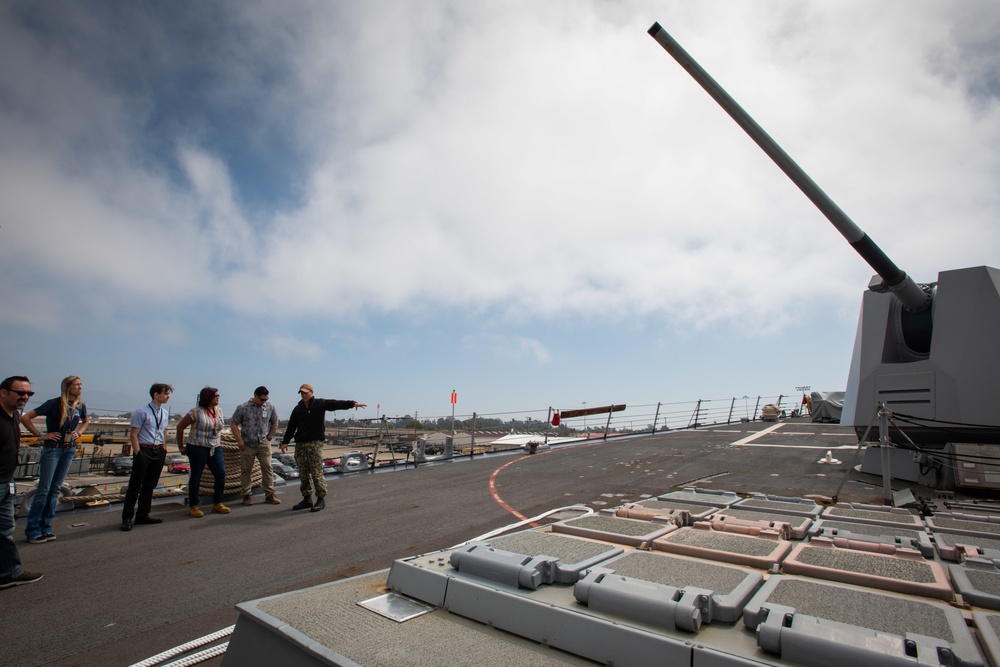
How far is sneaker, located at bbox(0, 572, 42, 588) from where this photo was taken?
3673 millimetres

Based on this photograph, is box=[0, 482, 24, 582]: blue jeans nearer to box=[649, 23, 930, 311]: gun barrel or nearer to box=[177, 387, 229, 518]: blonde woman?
box=[177, 387, 229, 518]: blonde woman

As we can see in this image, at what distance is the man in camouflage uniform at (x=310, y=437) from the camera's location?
644 cm

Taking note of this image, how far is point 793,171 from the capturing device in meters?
6.51

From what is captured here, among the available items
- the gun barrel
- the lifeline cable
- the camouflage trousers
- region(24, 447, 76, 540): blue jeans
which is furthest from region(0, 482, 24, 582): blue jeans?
the gun barrel

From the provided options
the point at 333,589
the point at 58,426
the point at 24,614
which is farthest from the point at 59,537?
the point at 333,589

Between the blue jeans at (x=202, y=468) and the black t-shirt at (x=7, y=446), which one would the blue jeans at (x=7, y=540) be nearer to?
the black t-shirt at (x=7, y=446)

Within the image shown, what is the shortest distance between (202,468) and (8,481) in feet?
8.56

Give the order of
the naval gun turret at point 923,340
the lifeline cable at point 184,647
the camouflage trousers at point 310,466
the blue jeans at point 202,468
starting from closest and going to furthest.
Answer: the lifeline cable at point 184,647 < the blue jeans at point 202,468 < the camouflage trousers at point 310,466 < the naval gun turret at point 923,340

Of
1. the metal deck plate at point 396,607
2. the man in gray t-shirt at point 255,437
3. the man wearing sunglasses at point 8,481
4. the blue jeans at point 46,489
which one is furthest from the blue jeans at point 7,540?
the metal deck plate at point 396,607

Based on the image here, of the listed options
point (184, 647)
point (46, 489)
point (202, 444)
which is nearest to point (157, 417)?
point (202, 444)

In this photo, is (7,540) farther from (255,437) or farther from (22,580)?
(255,437)

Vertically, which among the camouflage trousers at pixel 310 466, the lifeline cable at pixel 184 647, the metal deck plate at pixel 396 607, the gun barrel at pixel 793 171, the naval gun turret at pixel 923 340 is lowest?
the lifeline cable at pixel 184 647

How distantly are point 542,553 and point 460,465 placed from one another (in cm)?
893

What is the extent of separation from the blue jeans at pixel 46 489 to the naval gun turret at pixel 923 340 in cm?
776
